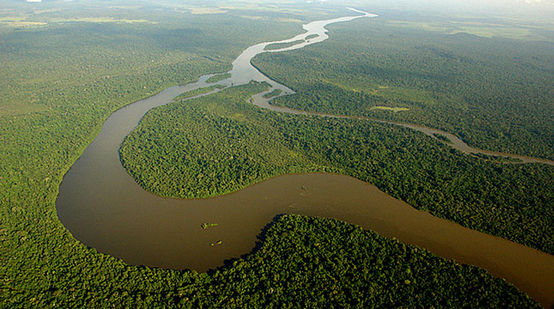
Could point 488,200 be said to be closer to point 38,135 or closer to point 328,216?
point 328,216

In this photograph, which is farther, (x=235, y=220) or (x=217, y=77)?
(x=217, y=77)

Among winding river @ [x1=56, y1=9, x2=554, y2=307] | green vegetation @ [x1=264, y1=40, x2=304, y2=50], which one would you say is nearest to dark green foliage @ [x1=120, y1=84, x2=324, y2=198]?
winding river @ [x1=56, y1=9, x2=554, y2=307]

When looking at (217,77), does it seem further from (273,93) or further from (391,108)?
(391,108)

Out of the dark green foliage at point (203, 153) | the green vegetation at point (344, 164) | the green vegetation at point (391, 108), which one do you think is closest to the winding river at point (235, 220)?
the green vegetation at point (344, 164)

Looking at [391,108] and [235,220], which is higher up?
[391,108]

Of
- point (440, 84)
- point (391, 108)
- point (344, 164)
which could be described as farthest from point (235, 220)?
point (440, 84)

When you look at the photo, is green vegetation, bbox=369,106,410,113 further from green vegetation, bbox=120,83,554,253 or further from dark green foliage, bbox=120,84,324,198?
dark green foliage, bbox=120,84,324,198
